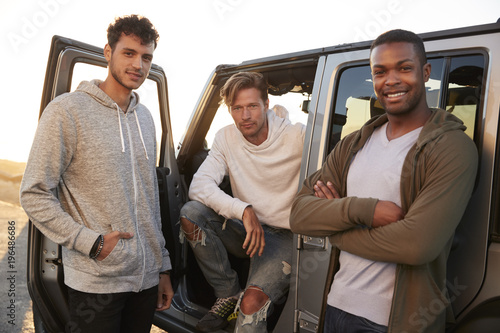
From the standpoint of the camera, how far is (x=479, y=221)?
5.22 feet

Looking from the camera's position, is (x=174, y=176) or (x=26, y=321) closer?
(x=174, y=176)

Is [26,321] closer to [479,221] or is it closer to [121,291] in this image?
[121,291]

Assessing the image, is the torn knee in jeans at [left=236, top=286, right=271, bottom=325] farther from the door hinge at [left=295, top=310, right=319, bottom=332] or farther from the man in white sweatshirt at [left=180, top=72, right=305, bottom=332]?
the door hinge at [left=295, top=310, right=319, bottom=332]

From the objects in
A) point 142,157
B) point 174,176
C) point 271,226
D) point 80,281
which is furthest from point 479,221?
point 174,176

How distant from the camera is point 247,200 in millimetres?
2641

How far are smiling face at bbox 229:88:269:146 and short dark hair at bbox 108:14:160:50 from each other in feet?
2.53

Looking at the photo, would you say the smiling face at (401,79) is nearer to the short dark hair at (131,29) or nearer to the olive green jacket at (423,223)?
the olive green jacket at (423,223)

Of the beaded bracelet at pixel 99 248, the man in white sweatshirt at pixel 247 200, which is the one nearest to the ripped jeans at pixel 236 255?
the man in white sweatshirt at pixel 247 200

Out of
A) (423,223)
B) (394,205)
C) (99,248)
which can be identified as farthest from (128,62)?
(423,223)

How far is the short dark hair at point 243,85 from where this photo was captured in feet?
8.89

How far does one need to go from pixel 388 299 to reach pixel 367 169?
49 cm

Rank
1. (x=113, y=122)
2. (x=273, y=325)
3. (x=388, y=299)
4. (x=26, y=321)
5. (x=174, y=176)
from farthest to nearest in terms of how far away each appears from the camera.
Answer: (x=26, y=321) → (x=174, y=176) → (x=273, y=325) → (x=113, y=122) → (x=388, y=299)

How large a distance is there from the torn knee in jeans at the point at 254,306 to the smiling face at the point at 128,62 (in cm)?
128

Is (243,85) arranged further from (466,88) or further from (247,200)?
(466,88)
